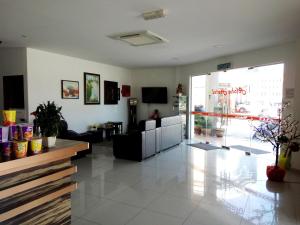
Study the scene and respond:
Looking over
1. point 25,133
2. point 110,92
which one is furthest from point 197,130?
point 25,133

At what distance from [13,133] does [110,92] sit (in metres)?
6.67

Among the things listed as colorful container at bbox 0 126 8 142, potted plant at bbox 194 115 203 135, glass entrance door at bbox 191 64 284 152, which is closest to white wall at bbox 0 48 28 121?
colorful container at bbox 0 126 8 142

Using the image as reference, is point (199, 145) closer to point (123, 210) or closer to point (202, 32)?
point (202, 32)

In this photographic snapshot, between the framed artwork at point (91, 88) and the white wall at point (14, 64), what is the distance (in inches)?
80.8

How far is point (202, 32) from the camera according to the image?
4324mm

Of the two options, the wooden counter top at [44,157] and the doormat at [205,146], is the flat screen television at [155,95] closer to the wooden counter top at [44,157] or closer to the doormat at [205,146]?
the doormat at [205,146]

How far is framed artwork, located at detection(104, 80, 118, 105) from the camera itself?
8.32 metres

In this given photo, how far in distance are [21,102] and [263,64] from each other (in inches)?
252

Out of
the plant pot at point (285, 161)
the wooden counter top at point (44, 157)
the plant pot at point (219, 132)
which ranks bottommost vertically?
the plant pot at point (285, 161)

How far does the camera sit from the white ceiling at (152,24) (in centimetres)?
310

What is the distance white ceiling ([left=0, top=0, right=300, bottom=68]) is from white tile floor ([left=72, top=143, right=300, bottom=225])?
2.86 metres

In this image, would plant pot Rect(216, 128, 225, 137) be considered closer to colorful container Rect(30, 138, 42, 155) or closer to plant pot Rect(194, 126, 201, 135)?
plant pot Rect(194, 126, 201, 135)

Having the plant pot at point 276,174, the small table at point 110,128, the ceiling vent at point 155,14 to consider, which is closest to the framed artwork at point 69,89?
the small table at point 110,128

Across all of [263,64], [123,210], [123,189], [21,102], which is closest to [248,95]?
[263,64]
